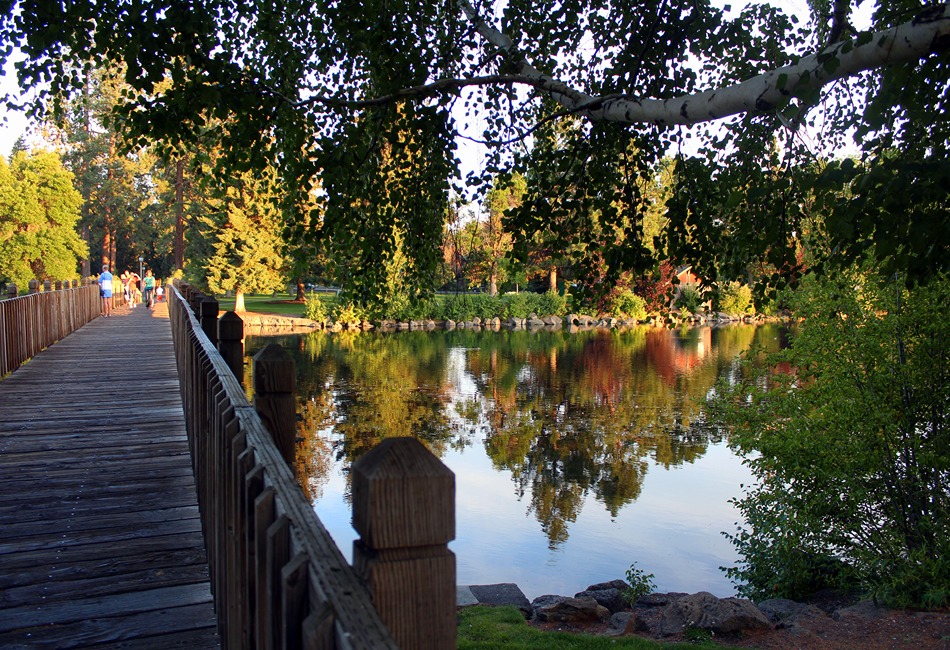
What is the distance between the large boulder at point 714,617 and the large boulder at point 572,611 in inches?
30.4

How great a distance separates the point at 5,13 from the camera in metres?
5.85

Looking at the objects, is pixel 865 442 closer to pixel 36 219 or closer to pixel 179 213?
pixel 36 219

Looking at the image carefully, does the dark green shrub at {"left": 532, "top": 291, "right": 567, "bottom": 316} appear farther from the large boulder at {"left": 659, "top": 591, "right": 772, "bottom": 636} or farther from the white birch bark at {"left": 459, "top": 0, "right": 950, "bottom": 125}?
the white birch bark at {"left": 459, "top": 0, "right": 950, "bottom": 125}

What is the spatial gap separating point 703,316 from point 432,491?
60218 millimetres

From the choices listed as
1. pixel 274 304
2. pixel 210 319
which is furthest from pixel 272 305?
pixel 210 319

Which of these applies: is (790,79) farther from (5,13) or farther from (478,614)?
(478,614)

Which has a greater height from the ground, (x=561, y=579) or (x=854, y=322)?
(x=854, y=322)

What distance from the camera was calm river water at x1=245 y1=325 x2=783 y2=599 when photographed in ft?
43.4

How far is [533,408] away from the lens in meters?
24.0

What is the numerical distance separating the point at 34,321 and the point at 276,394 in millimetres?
12223

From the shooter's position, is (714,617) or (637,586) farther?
(637,586)

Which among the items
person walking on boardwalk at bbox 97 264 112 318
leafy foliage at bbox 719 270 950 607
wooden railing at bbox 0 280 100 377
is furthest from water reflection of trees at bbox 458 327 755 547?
person walking on boardwalk at bbox 97 264 112 318

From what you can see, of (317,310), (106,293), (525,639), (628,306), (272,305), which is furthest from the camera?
(272,305)

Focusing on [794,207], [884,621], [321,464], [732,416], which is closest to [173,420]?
[794,207]
